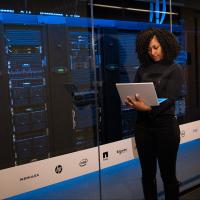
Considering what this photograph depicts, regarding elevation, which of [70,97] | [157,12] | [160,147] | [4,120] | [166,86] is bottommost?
[160,147]

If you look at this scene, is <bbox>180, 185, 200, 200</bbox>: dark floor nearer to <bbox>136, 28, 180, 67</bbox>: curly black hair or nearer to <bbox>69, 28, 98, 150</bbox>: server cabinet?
<bbox>69, 28, 98, 150</bbox>: server cabinet

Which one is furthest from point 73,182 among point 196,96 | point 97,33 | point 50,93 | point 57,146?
point 196,96

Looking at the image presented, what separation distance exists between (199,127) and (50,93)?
1858 mm

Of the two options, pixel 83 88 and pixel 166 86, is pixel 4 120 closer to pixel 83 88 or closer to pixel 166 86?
pixel 83 88

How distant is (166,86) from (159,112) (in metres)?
0.19

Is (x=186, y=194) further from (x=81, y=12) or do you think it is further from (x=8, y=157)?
(x=81, y=12)

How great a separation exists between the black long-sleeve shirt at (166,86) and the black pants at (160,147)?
5cm

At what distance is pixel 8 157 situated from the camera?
2914 millimetres

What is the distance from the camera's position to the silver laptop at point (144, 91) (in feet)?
7.73

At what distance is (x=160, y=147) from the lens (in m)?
2.55

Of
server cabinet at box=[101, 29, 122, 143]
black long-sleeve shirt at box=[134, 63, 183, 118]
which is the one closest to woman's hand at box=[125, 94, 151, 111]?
black long-sleeve shirt at box=[134, 63, 183, 118]

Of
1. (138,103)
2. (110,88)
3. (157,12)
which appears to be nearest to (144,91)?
(138,103)

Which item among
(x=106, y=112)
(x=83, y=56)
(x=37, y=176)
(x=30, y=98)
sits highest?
(x=83, y=56)

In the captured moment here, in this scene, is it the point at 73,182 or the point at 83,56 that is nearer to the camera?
the point at 83,56
